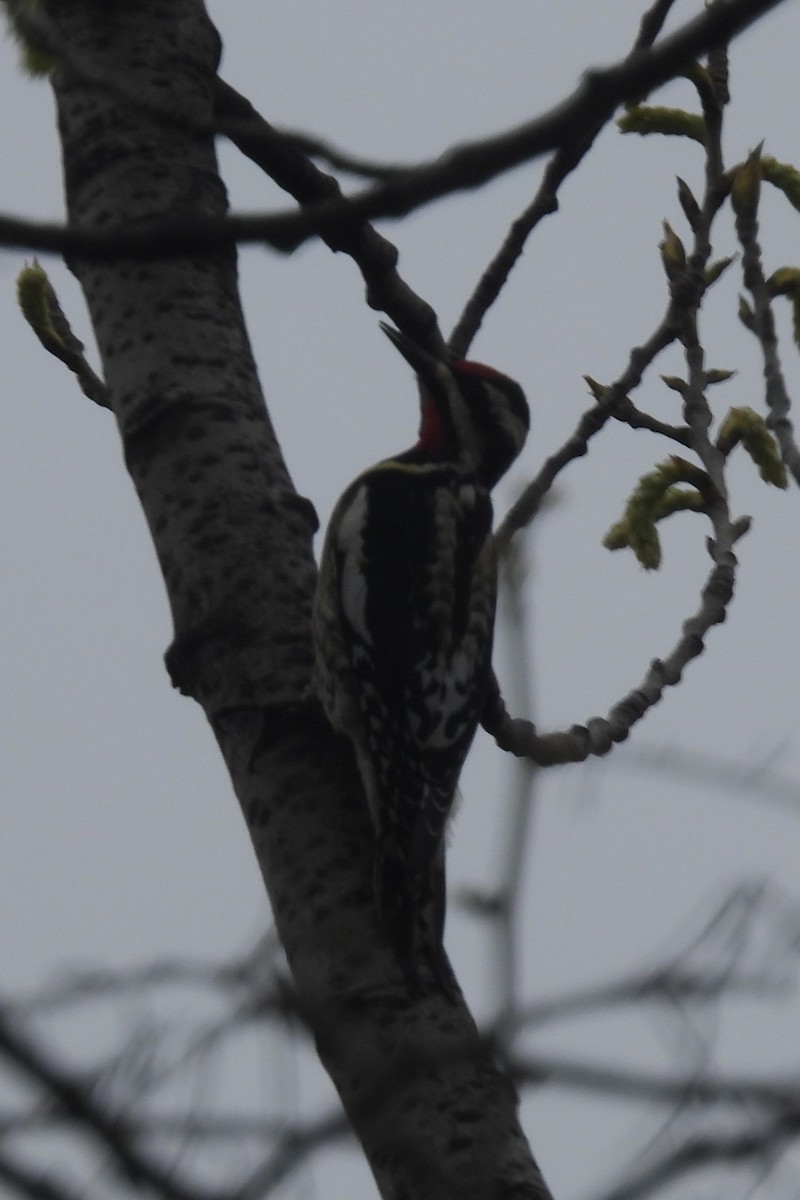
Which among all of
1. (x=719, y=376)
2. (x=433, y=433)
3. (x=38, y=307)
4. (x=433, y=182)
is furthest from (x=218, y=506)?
(x=433, y=433)

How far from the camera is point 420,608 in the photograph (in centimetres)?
375

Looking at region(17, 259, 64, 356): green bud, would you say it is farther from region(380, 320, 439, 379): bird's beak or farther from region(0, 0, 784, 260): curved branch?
region(0, 0, 784, 260): curved branch

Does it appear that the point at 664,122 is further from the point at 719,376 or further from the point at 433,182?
the point at 433,182

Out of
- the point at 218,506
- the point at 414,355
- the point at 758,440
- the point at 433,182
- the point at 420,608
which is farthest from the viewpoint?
the point at 414,355

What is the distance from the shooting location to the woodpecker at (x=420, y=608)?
298 cm

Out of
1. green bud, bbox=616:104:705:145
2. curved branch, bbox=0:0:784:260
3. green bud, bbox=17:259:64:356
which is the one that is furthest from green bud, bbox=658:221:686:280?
curved branch, bbox=0:0:784:260

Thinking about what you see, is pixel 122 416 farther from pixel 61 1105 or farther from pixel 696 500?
pixel 61 1105

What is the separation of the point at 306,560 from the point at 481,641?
96cm

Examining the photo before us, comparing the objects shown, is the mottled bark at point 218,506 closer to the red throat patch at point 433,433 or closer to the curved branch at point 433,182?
the curved branch at point 433,182

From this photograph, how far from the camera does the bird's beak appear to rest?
4141 millimetres

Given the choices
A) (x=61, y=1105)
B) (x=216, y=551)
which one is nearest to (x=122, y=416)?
(x=216, y=551)

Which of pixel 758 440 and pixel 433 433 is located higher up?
pixel 433 433

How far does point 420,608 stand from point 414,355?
2.71 ft

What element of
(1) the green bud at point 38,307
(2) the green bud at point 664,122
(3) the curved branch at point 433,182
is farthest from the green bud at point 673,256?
(3) the curved branch at point 433,182
